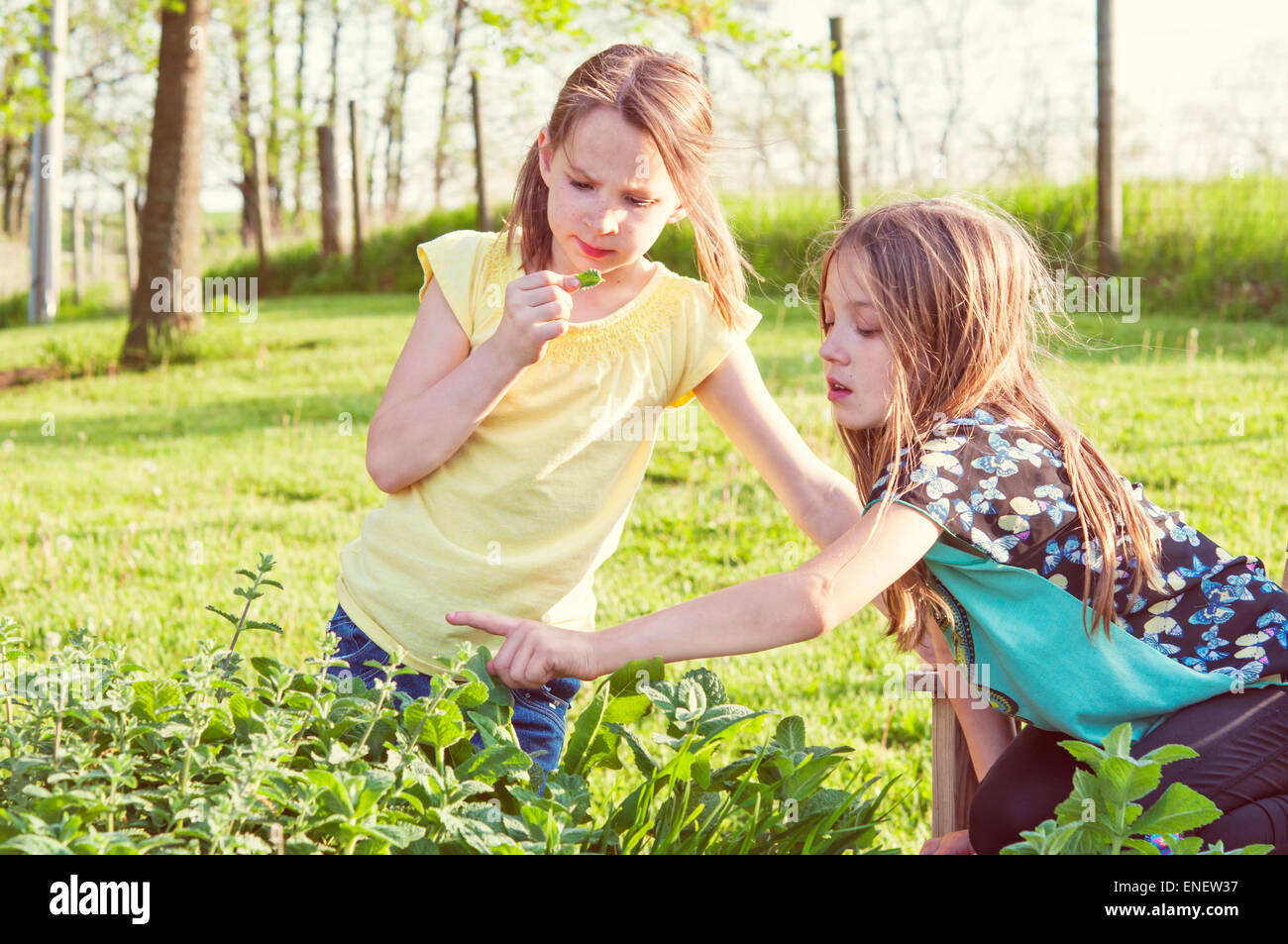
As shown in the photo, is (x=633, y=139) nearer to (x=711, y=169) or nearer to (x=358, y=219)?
(x=711, y=169)

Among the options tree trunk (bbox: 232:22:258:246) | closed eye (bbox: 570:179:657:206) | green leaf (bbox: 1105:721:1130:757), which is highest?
tree trunk (bbox: 232:22:258:246)

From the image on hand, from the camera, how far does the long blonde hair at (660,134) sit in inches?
77.0

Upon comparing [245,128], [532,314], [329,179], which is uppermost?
[245,128]

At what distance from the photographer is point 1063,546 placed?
1.86 metres

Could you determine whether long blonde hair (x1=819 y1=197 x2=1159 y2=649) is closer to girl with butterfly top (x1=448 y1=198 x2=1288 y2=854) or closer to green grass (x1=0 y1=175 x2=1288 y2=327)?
girl with butterfly top (x1=448 y1=198 x2=1288 y2=854)

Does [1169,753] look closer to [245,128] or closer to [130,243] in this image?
[130,243]

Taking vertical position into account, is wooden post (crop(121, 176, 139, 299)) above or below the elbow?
above

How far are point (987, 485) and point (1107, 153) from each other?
7485mm

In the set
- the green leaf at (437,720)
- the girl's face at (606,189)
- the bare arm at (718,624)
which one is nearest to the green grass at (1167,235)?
the girl's face at (606,189)

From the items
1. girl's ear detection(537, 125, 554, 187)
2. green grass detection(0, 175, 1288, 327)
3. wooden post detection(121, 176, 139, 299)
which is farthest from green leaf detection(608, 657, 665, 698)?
wooden post detection(121, 176, 139, 299)

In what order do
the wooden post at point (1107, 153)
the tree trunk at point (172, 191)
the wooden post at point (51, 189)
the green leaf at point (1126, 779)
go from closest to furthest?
the green leaf at point (1126, 779), the wooden post at point (1107, 153), the tree trunk at point (172, 191), the wooden post at point (51, 189)

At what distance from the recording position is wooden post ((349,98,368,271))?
46.1ft

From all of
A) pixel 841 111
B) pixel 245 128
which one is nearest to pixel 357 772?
pixel 841 111

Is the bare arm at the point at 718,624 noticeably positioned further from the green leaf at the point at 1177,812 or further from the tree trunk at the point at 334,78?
the tree trunk at the point at 334,78
